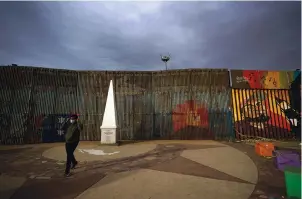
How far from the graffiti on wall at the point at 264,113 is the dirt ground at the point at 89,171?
4.26 meters

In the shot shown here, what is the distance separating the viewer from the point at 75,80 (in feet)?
42.5

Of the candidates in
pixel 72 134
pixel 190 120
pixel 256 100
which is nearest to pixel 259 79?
pixel 256 100

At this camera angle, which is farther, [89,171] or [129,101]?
[129,101]

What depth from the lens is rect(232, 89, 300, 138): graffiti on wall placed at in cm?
1244

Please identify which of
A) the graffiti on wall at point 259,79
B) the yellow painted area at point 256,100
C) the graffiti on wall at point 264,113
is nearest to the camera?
the graffiti on wall at point 264,113

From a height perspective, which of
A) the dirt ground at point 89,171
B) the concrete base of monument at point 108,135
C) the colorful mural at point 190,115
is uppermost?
the colorful mural at point 190,115

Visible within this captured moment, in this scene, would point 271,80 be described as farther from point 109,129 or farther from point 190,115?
point 109,129

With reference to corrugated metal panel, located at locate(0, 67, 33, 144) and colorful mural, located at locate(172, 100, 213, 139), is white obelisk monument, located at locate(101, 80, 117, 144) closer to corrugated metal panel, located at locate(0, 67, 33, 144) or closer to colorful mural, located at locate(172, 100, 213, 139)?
colorful mural, located at locate(172, 100, 213, 139)

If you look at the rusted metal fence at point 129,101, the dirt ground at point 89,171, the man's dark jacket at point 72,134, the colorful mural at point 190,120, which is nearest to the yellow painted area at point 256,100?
the rusted metal fence at point 129,101

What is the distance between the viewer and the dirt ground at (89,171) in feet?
15.2

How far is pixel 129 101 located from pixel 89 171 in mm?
7257

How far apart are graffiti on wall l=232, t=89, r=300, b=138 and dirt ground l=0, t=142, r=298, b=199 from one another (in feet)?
14.0

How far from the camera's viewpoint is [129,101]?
13.1 metres

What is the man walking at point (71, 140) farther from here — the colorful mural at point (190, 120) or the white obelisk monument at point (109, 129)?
the colorful mural at point (190, 120)
